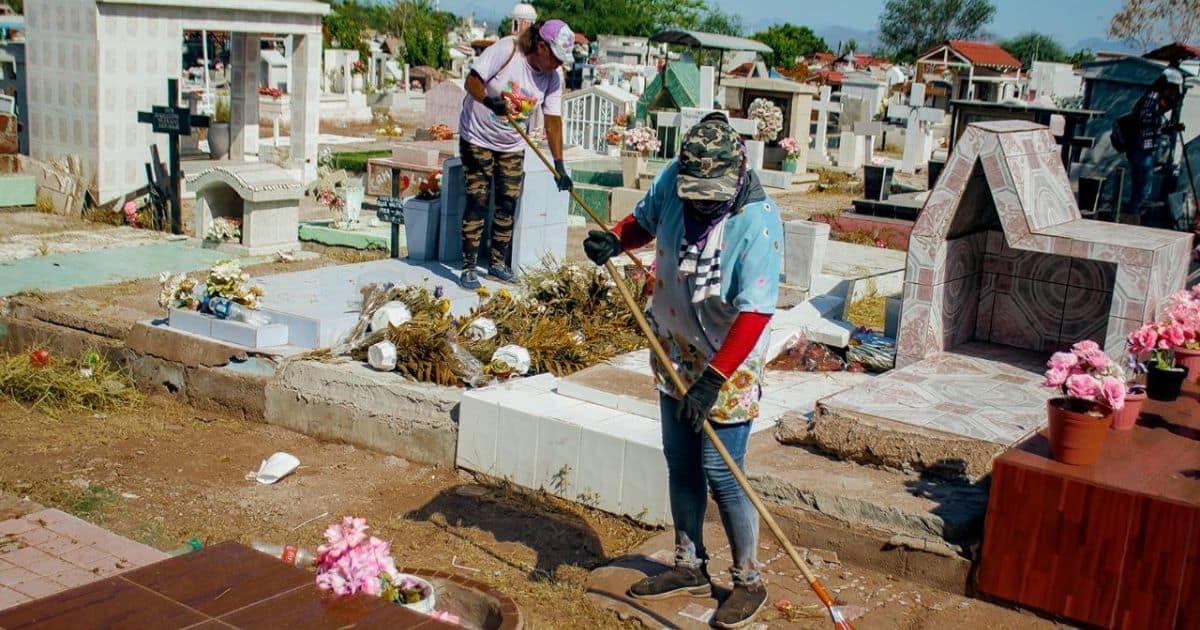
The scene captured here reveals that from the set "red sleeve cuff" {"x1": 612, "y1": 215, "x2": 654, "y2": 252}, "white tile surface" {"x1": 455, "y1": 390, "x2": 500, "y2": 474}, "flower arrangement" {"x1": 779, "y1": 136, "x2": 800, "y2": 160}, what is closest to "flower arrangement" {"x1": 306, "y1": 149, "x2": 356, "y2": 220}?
"white tile surface" {"x1": 455, "y1": 390, "x2": 500, "y2": 474}

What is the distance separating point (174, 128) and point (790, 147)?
34.8 ft

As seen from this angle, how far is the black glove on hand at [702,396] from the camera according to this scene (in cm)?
390

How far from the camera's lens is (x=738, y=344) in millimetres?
3918

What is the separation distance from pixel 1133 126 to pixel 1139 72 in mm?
4286

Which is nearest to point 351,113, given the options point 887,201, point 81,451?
point 887,201

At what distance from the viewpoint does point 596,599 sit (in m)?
4.45

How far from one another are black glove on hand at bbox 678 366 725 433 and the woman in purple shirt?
3.79 meters

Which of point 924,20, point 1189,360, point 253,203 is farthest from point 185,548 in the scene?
point 924,20

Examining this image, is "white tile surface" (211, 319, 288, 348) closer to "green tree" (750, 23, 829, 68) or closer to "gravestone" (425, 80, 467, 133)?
"gravestone" (425, 80, 467, 133)

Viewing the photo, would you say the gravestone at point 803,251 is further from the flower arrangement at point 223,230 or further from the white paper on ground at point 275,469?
the flower arrangement at point 223,230

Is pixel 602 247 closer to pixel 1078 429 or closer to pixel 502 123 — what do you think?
pixel 1078 429

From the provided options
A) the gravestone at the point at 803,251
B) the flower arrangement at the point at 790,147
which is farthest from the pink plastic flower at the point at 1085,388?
the flower arrangement at the point at 790,147

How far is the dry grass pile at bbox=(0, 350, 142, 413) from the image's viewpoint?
6.89 metres

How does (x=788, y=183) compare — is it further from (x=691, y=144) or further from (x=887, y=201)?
(x=691, y=144)
